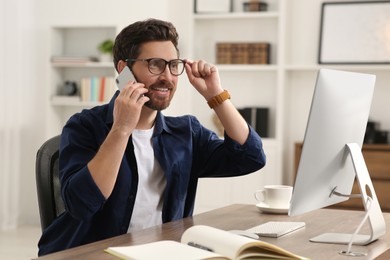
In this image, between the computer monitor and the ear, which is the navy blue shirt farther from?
the computer monitor

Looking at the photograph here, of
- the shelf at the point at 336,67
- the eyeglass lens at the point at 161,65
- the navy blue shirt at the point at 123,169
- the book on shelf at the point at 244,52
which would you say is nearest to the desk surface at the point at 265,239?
the navy blue shirt at the point at 123,169

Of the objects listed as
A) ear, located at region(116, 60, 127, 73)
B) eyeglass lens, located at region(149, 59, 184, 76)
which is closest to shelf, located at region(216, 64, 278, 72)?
ear, located at region(116, 60, 127, 73)

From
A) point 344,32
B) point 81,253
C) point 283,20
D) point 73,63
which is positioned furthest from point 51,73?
point 81,253

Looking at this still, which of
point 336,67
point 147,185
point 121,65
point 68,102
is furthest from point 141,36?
point 68,102

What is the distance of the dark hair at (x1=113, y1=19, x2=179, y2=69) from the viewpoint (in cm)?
236

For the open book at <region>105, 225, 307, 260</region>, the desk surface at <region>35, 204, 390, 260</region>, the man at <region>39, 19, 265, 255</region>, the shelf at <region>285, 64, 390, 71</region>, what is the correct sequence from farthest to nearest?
1. the shelf at <region>285, 64, 390, 71</region>
2. the man at <region>39, 19, 265, 255</region>
3. the desk surface at <region>35, 204, 390, 260</region>
4. the open book at <region>105, 225, 307, 260</region>

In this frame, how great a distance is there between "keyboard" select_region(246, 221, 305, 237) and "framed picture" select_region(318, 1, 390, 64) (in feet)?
13.9

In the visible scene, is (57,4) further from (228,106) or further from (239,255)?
(239,255)

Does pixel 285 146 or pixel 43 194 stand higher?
pixel 43 194

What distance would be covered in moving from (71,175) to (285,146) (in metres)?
4.68

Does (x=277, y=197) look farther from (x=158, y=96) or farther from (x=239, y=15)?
(x=239, y=15)

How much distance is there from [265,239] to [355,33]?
4583 millimetres

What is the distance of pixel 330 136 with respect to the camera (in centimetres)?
200

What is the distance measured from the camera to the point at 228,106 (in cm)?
243
